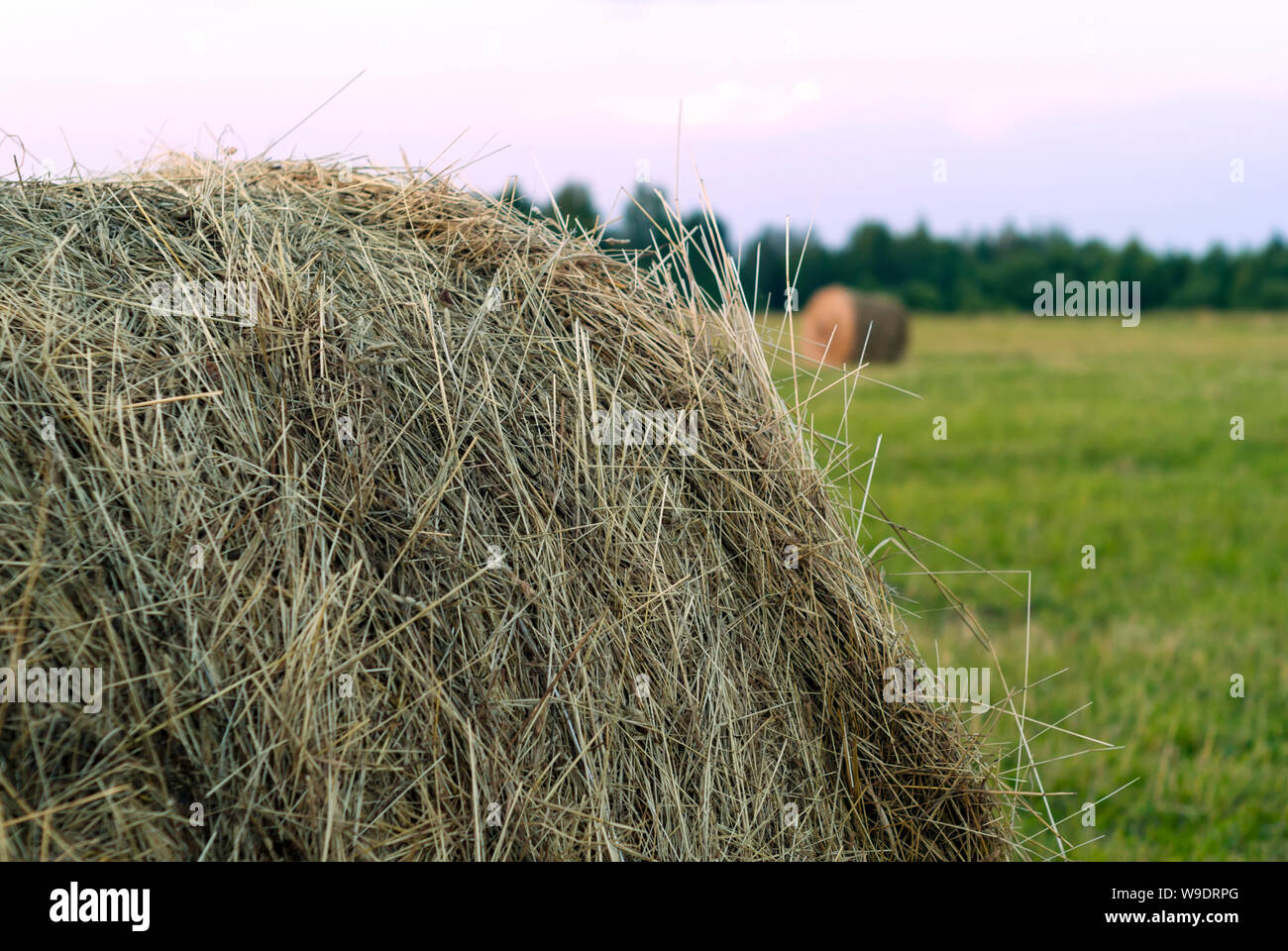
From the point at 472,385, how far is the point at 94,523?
881mm

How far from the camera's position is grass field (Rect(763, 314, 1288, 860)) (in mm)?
4875

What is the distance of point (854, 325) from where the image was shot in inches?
859

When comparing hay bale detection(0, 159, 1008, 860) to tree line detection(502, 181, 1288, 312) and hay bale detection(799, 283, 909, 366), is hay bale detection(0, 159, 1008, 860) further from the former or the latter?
tree line detection(502, 181, 1288, 312)

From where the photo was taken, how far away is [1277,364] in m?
25.4

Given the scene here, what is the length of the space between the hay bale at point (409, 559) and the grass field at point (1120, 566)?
39 centimetres

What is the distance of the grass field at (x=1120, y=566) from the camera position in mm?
4875
